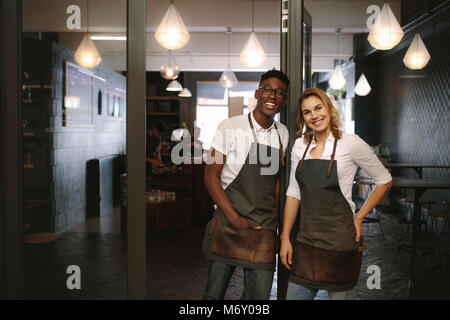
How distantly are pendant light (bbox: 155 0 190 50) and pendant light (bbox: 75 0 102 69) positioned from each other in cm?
161

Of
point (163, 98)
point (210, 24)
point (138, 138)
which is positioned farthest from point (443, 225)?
point (163, 98)

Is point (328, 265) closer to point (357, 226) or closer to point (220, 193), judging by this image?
point (357, 226)

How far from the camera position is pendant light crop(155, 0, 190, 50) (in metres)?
4.36

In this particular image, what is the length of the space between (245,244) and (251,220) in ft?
0.48

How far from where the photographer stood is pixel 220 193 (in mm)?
2248

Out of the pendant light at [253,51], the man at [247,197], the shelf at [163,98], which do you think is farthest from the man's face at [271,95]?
the shelf at [163,98]

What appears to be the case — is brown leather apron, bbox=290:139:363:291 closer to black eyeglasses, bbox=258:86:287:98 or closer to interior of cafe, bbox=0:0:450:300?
interior of cafe, bbox=0:0:450:300

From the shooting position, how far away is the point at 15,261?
8.57ft

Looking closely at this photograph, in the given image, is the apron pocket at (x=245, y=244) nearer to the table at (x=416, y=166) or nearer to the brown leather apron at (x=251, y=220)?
the brown leather apron at (x=251, y=220)

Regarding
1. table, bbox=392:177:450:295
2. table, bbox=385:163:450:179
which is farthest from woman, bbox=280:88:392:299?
table, bbox=392:177:450:295

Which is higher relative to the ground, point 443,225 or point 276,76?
point 276,76

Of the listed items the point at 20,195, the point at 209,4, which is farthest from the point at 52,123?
the point at 209,4
